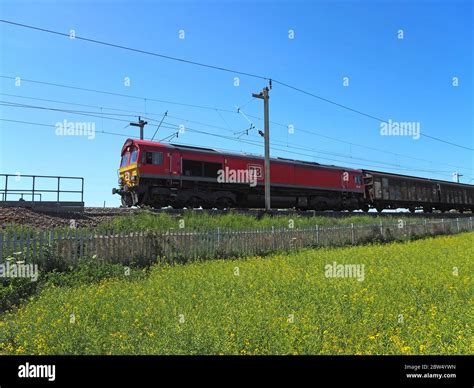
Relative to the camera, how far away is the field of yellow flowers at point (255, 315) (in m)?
5.00

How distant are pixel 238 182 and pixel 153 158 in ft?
19.5

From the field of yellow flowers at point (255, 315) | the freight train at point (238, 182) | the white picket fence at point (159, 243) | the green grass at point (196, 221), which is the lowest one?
the field of yellow flowers at point (255, 315)

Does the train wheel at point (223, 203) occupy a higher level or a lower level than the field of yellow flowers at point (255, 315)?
higher

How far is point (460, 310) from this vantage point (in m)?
6.45

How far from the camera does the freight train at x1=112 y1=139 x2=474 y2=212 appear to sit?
20.2 meters

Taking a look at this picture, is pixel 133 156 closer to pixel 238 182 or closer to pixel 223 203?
pixel 223 203

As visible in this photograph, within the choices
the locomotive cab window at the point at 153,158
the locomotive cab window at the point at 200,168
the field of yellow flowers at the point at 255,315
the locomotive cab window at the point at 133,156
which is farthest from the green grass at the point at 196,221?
the field of yellow flowers at the point at 255,315

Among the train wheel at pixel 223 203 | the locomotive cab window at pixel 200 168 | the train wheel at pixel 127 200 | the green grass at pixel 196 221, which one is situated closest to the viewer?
the green grass at pixel 196 221

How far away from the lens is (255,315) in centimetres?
622

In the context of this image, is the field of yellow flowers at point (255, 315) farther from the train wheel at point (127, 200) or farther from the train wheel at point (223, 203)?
the train wheel at point (223, 203)

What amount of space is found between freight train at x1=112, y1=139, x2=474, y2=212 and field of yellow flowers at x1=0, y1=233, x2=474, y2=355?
10529 millimetres
